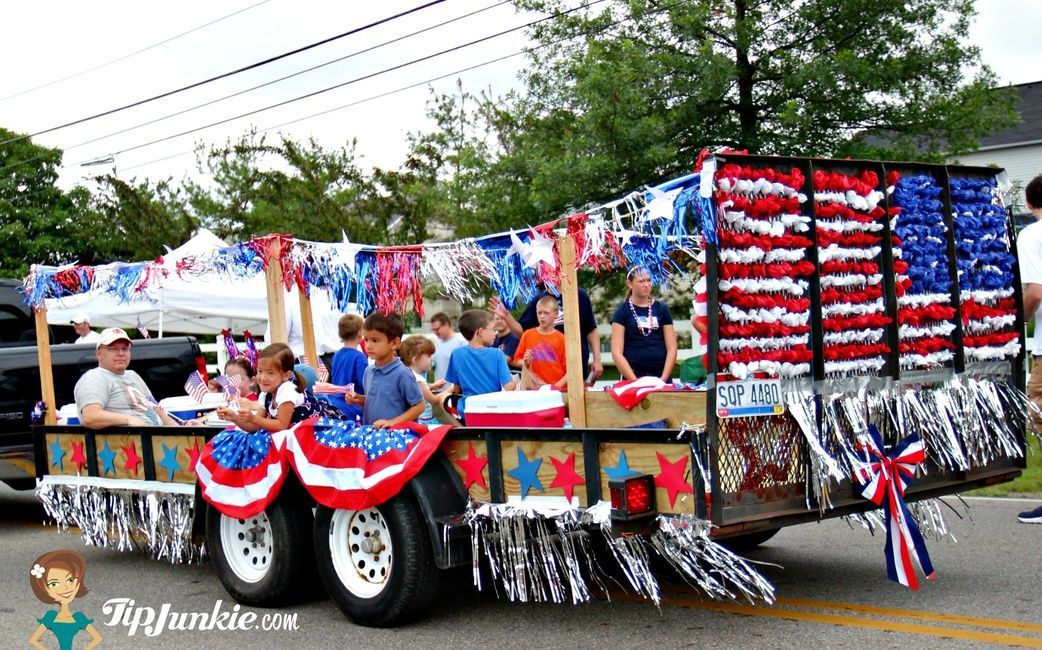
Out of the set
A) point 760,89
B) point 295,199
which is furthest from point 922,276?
point 295,199

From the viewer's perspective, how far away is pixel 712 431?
4.92 meters

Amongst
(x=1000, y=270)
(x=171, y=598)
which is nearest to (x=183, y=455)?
(x=171, y=598)

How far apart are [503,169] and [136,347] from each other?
7.92m

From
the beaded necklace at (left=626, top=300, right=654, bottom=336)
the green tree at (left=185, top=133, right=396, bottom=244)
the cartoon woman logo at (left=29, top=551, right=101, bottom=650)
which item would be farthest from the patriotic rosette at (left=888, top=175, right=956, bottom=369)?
the green tree at (left=185, top=133, right=396, bottom=244)

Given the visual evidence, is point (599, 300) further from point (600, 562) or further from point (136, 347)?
point (600, 562)

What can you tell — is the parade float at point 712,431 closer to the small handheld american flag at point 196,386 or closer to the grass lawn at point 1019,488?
the small handheld american flag at point 196,386

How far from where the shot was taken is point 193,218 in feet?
88.4

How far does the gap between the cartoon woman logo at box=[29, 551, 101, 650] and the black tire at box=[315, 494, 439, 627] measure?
124cm

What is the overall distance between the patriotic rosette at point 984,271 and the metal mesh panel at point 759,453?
4.94 ft

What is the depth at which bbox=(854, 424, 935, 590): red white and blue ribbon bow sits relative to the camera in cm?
557

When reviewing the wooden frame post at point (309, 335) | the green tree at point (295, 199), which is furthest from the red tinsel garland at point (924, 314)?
the green tree at point (295, 199)

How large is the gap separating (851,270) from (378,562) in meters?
2.86

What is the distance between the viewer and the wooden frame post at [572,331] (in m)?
5.87

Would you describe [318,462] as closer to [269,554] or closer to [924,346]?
[269,554]
